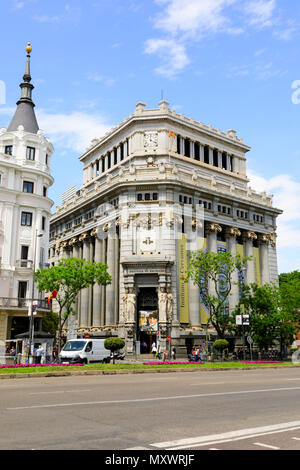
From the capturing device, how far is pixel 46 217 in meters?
49.1

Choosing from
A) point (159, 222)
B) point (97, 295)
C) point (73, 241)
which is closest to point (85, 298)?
point (97, 295)

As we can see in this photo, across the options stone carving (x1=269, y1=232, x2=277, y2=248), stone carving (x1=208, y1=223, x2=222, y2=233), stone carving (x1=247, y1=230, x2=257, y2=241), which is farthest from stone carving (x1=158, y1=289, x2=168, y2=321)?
stone carving (x1=269, y1=232, x2=277, y2=248)

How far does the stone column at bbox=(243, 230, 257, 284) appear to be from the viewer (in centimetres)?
6206

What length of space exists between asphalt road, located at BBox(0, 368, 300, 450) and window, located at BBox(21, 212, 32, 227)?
34.9 m

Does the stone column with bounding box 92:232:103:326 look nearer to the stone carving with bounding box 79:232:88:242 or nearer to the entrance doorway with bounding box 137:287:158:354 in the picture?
the stone carving with bounding box 79:232:88:242

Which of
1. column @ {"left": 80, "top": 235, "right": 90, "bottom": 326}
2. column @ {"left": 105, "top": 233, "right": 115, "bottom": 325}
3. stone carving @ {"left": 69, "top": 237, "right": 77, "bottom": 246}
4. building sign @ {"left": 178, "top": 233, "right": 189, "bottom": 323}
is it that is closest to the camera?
building sign @ {"left": 178, "top": 233, "right": 189, "bottom": 323}

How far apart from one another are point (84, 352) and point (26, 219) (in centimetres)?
1756

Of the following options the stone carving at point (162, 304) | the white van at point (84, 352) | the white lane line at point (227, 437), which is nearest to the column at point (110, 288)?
the stone carving at point (162, 304)

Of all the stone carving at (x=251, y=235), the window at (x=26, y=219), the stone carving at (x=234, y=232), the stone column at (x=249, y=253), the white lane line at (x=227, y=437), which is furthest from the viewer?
the stone carving at (x=251, y=235)

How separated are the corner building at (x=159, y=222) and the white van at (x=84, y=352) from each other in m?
12.6

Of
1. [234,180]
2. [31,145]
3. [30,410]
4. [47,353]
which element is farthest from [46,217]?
[30,410]

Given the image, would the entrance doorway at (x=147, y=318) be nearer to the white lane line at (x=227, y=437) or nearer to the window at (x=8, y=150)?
the window at (x=8, y=150)

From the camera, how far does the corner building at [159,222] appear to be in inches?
2035
